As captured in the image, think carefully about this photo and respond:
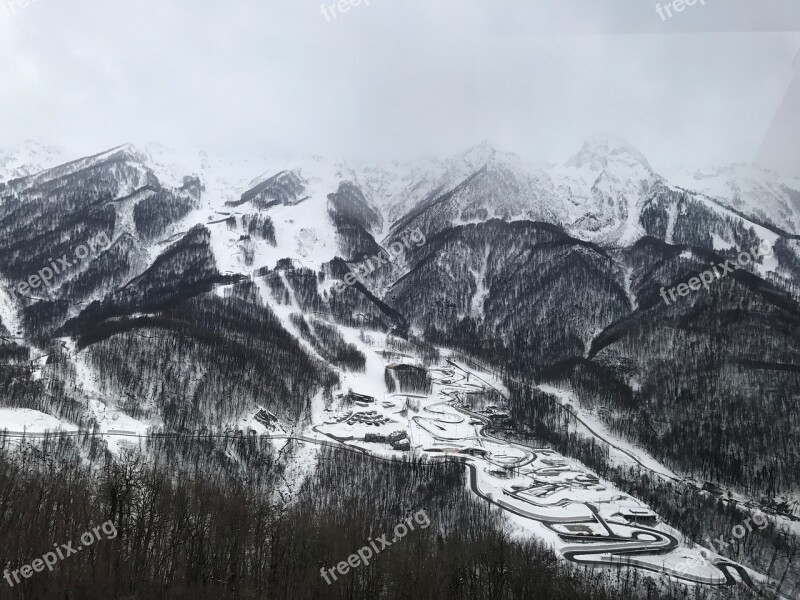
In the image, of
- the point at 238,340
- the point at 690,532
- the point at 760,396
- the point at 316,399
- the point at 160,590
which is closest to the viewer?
the point at 160,590

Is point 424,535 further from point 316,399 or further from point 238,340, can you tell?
point 238,340

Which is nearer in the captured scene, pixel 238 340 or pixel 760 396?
pixel 760 396

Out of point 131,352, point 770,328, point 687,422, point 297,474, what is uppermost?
point 770,328

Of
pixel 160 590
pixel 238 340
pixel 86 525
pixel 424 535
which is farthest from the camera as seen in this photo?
pixel 238 340

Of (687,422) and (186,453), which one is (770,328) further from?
(186,453)

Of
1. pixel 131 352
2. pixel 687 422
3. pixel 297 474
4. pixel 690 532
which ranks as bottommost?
pixel 690 532

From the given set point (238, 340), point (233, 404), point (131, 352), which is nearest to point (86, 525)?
point (233, 404)

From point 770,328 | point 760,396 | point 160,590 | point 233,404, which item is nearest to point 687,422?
point 760,396

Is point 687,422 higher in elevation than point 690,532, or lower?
higher

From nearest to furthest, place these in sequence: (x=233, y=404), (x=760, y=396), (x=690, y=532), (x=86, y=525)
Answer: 1. (x=86, y=525)
2. (x=690, y=532)
3. (x=233, y=404)
4. (x=760, y=396)
